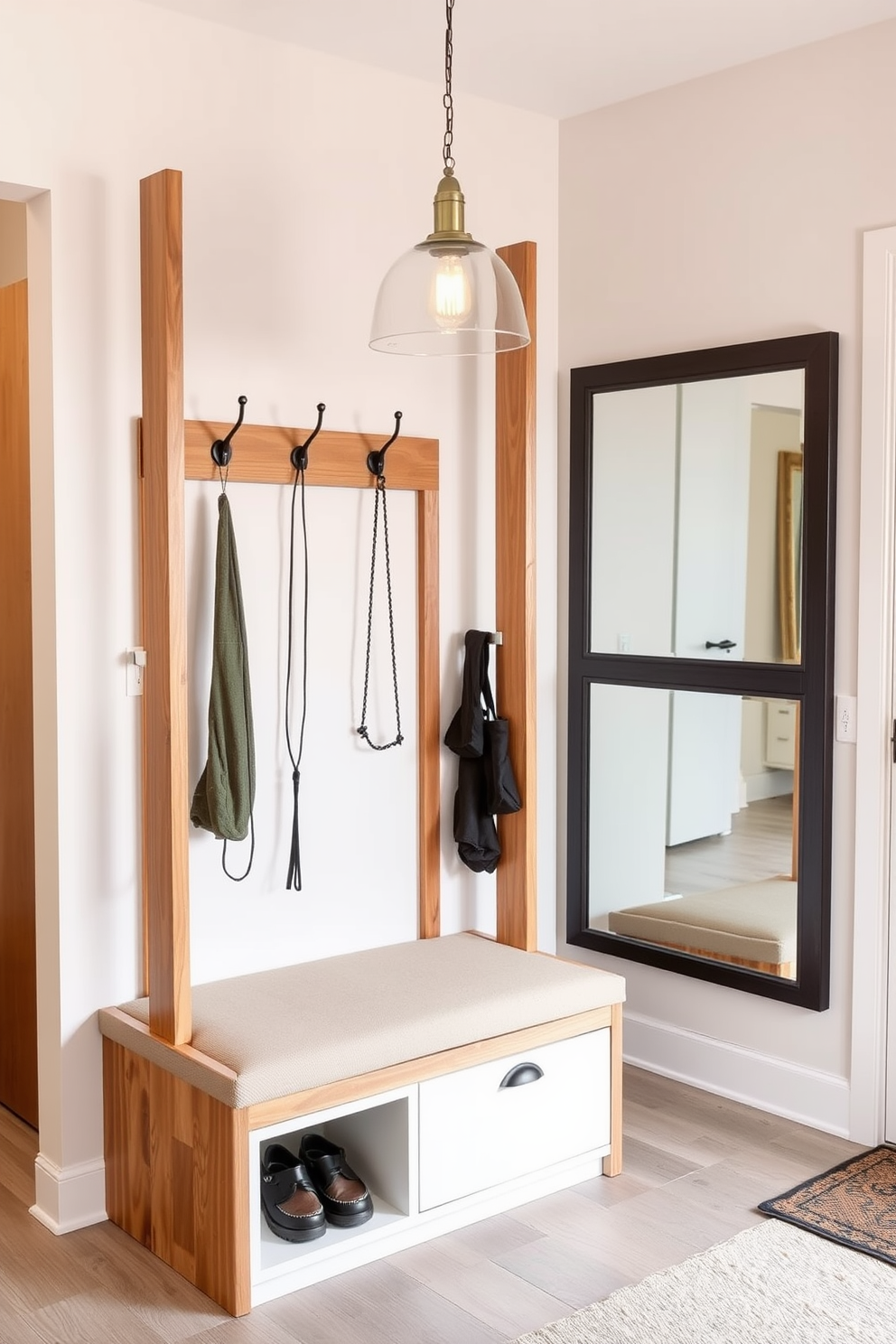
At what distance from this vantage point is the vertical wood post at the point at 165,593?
101 inches

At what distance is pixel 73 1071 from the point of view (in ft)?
9.10

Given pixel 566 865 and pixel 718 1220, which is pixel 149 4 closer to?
pixel 566 865

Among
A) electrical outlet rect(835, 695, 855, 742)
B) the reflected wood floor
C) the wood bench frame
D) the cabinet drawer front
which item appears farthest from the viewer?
the reflected wood floor

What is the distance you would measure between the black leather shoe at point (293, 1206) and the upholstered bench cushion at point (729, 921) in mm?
1249

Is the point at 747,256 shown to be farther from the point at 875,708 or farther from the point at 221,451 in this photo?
the point at 221,451

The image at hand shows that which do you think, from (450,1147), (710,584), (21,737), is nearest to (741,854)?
(710,584)

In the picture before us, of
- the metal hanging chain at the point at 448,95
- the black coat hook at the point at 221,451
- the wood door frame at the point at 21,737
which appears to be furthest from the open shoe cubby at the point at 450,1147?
the metal hanging chain at the point at 448,95

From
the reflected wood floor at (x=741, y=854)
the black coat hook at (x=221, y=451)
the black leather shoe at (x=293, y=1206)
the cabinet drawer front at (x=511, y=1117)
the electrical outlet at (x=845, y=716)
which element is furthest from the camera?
the reflected wood floor at (x=741, y=854)

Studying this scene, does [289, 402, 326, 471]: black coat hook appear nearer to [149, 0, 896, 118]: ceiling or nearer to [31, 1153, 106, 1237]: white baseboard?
[149, 0, 896, 118]: ceiling

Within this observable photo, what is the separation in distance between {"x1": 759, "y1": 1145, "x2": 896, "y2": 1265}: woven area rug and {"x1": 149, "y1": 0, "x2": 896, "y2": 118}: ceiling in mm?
2550

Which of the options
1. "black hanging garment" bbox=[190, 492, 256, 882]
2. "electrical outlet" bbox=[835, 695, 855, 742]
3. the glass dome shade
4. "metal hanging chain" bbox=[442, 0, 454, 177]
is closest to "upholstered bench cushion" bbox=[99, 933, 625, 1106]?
"black hanging garment" bbox=[190, 492, 256, 882]

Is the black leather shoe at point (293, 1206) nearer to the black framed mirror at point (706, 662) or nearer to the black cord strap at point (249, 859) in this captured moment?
the black cord strap at point (249, 859)

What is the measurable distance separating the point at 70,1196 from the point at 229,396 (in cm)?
177

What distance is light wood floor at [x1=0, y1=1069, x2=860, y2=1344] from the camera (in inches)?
92.4
